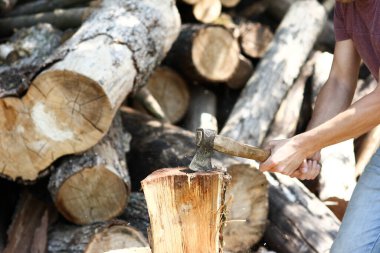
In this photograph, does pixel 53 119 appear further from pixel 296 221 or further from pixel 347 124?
pixel 347 124

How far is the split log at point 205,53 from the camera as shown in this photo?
6.01 m

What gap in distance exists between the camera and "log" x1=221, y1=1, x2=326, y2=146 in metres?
5.63

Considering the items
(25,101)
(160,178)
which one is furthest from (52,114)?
(160,178)

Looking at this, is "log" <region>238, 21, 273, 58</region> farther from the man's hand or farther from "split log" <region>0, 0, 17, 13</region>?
the man's hand

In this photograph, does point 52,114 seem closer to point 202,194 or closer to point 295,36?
point 202,194

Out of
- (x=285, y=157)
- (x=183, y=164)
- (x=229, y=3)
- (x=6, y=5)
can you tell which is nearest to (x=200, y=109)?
(x=229, y=3)

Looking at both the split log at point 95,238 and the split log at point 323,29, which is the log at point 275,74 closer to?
the split log at point 323,29

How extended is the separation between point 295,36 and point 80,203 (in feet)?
10.3

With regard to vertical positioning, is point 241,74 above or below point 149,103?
above

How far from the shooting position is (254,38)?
266 inches

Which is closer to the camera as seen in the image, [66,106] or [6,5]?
[66,106]

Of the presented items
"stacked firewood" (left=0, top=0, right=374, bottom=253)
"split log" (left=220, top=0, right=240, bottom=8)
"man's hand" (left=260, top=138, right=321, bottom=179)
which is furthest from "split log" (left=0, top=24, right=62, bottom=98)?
"split log" (left=220, top=0, right=240, bottom=8)

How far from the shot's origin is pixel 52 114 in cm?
420

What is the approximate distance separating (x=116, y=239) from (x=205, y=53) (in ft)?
8.36
